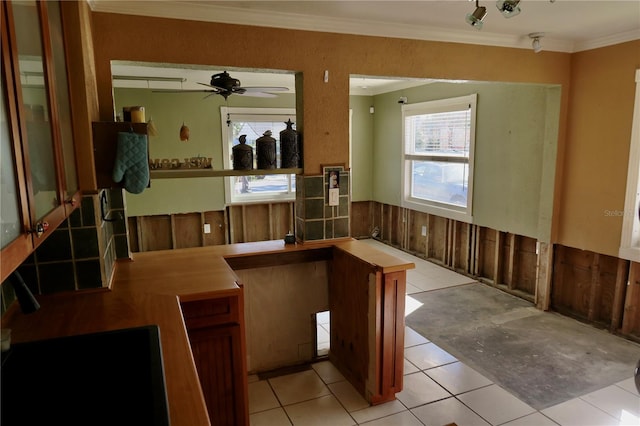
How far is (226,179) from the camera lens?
234 inches

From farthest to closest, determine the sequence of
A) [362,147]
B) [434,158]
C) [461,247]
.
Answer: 1. [362,147]
2. [434,158]
3. [461,247]

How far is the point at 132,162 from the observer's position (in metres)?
2.22

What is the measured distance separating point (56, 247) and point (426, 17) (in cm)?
268

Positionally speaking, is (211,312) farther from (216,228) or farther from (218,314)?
(216,228)

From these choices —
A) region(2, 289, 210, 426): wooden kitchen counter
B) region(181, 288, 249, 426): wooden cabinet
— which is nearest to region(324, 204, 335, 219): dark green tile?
region(181, 288, 249, 426): wooden cabinet

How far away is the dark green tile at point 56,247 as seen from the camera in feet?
6.82

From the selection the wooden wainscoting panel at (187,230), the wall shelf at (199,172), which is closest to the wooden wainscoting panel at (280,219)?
the wooden wainscoting panel at (187,230)

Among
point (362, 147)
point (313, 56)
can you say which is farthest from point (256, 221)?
point (313, 56)

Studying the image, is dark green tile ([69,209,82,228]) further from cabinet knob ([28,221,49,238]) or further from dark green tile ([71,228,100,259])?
cabinet knob ([28,221,49,238])

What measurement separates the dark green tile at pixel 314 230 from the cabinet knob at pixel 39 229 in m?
2.07

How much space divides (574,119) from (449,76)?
1431 mm

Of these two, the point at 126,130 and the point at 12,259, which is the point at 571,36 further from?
the point at 12,259

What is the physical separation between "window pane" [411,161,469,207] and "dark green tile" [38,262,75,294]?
4390 millimetres

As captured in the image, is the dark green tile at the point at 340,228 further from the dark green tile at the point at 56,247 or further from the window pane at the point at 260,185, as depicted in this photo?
the window pane at the point at 260,185
